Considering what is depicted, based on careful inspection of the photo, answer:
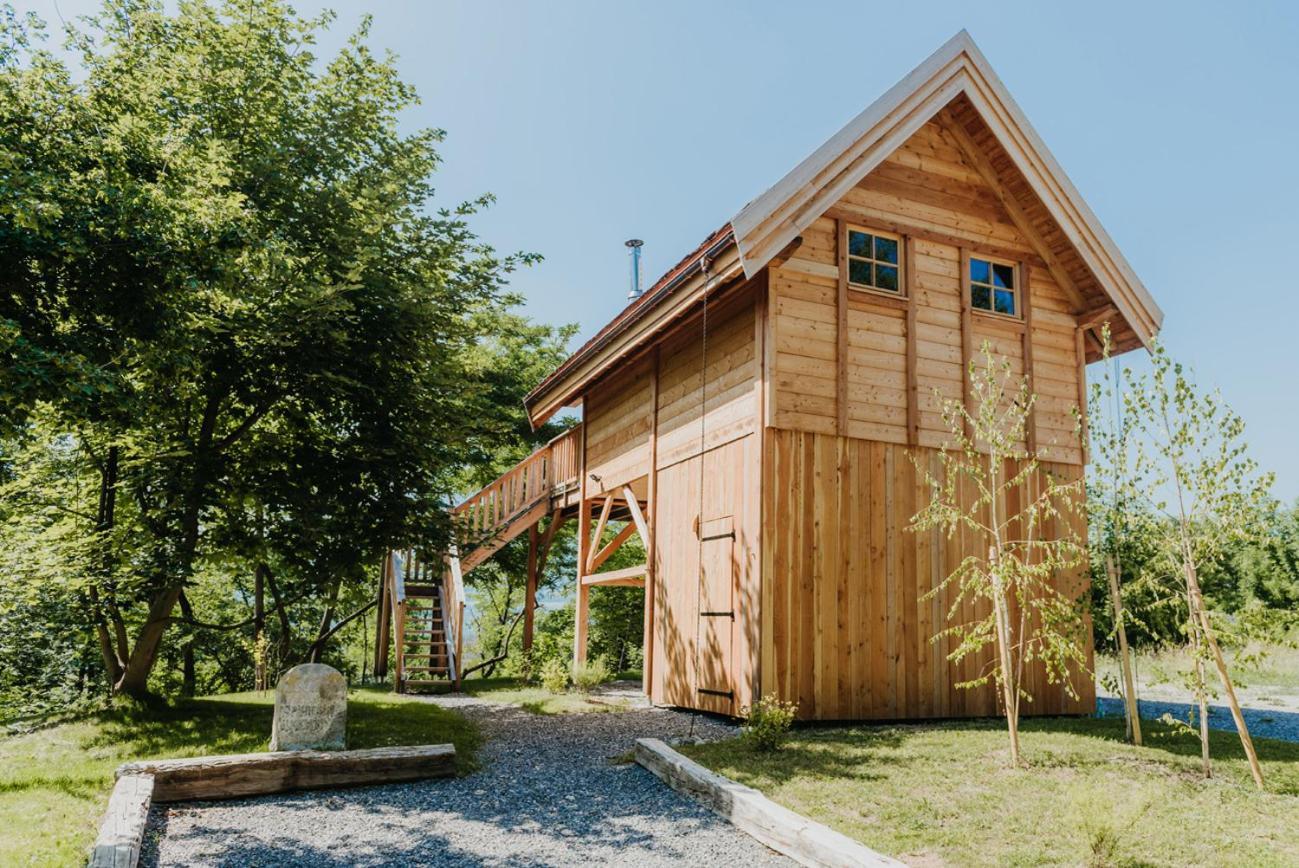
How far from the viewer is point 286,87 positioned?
13.5 metres

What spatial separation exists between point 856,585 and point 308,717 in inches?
253

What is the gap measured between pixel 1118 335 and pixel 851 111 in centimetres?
583

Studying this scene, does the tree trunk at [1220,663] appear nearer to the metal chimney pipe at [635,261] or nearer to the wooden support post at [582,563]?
the wooden support post at [582,563]

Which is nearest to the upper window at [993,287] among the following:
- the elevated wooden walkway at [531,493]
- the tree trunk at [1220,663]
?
the tree trunk at [1220,663]

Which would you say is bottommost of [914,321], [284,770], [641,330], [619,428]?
[284,770]

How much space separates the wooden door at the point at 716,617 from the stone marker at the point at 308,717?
4551mm

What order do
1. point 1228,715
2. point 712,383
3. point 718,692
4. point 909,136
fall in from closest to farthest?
point 718,692 < point 909,136 < point 712,383 < point 1228,715

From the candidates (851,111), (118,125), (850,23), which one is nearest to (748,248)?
(851,111)

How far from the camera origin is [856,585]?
10.6 m

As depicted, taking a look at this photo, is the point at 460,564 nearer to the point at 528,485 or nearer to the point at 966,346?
the point at 528,485

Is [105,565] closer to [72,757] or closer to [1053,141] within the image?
[72,757]

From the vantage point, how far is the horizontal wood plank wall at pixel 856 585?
10.1 metres

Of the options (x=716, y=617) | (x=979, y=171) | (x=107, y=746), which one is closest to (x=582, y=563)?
(x=716, y=617)

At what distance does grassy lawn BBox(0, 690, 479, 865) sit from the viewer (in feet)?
19.6
